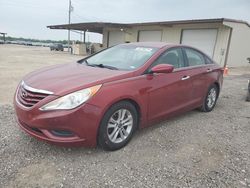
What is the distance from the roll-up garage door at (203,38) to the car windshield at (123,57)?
14.9 metres

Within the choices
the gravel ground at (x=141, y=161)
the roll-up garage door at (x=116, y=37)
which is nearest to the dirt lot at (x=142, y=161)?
the gravel ground at (x=141, y=161)

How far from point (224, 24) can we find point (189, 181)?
15564mm

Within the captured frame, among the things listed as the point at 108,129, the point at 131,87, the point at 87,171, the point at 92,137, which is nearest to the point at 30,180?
the point at 87,171

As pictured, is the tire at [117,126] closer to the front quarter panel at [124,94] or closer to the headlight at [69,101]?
the front quarter panel at [124,94]

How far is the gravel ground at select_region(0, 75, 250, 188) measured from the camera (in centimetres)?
267

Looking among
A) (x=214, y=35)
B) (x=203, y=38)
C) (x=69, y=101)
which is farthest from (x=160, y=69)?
(x=203, y=38)

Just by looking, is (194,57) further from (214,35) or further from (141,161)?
(214,35)

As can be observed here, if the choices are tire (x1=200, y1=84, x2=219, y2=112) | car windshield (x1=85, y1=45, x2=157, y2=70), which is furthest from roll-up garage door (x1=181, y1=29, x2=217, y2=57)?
car windshield (x1=85, y1=45, x2=157, y2=70)

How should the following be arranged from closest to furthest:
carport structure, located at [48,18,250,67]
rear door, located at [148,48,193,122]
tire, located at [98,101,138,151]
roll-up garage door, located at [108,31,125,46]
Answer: tire, located at [98,101,138,151]
rear door, located at [148,48,193,122]
carport structure, located at [48,18,250,67]
roll-up garage door, located at [108,31,125,46]

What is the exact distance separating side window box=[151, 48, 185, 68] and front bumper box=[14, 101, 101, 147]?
151 centimetres

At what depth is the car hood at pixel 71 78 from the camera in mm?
2929

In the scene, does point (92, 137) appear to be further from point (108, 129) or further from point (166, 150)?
point (166, 150)

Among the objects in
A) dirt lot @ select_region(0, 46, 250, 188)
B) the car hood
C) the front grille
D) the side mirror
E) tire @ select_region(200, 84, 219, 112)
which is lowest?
dirt lot @ select_region(0, 46, 250, 188)

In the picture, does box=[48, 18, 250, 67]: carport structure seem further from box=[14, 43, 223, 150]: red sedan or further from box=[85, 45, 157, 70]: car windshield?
box=[85, 45, 157, 70]: car windshield
